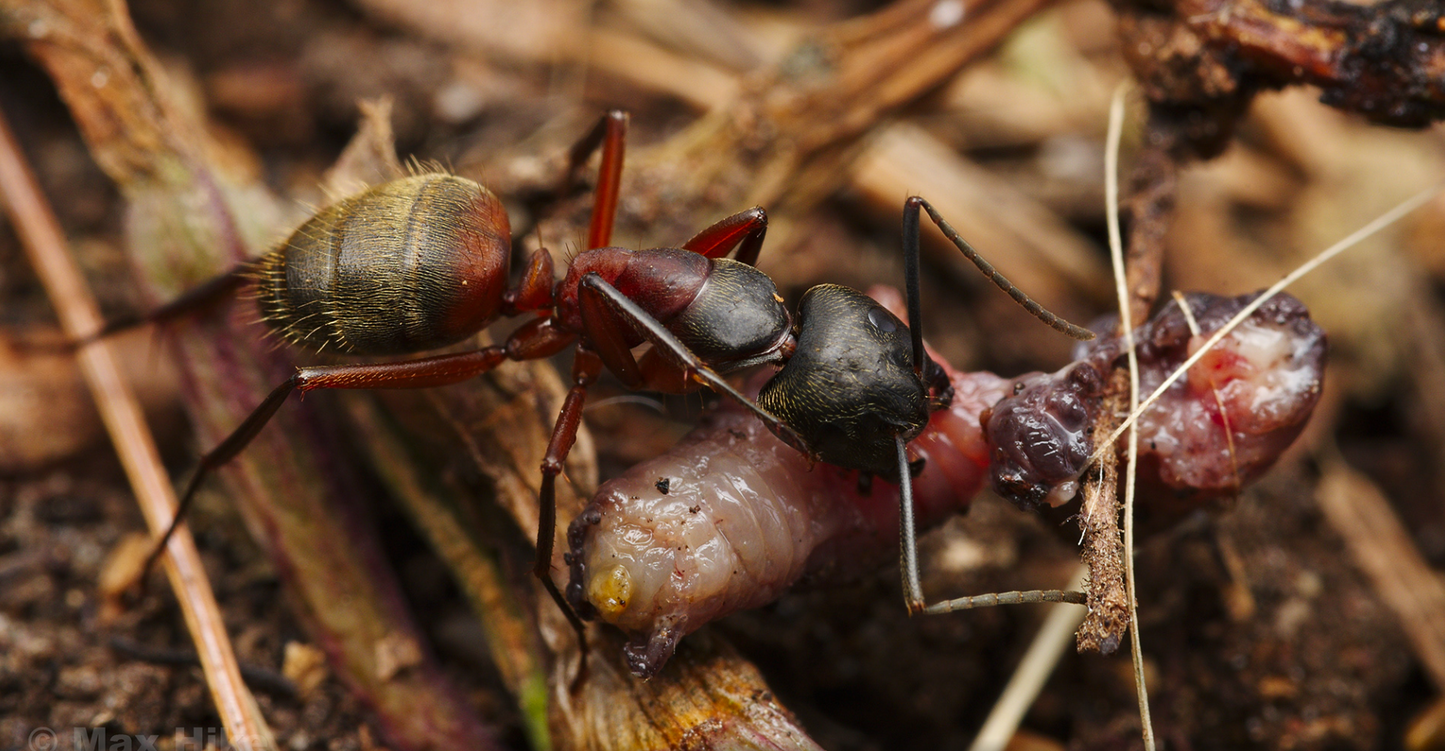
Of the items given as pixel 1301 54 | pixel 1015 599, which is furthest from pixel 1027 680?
pixel 1301 54

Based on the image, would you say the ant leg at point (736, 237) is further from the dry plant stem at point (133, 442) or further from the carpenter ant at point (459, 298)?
the dry plant stem at point (133, 442)

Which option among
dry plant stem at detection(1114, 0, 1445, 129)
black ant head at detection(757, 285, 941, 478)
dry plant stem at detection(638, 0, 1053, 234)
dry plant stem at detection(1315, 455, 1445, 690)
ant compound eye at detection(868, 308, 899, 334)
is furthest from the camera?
dry plant stem at detection(638, 0, 1053, 234)

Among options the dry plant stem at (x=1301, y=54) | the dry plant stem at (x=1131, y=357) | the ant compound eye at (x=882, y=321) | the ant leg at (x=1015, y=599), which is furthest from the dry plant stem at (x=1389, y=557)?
the ant compound eye at (x=882, y=321)

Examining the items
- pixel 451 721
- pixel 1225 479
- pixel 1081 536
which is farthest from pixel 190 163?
pixel 1225 479

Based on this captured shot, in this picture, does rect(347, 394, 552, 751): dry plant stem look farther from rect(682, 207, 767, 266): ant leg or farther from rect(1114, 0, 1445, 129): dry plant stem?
rect(1114, 0, 1445, 129): dry plant stem

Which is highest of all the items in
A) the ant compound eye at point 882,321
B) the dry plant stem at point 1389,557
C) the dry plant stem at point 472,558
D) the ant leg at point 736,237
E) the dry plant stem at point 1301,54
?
the dry plant stem at point 1301,54

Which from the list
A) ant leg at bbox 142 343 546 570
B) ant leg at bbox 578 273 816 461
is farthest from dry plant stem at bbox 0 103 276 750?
ant leg at bbox 578 273 816 461

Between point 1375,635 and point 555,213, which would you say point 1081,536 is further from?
point 555,213
